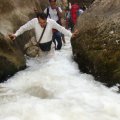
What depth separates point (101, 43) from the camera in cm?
784

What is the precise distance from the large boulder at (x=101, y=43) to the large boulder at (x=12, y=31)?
1.53m

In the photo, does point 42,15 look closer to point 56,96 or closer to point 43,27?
point 43,27

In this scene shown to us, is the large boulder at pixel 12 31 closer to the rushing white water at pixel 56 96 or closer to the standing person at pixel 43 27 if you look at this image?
the rushing white water at pixel 56 96

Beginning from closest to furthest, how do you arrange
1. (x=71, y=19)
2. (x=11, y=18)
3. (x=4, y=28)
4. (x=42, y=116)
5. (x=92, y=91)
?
(x=42, y=116)
(x=92, y=91)
(x=4, y=28)
(x=11, y=18)
(x=71, y=19)

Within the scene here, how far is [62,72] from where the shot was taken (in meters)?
8.61

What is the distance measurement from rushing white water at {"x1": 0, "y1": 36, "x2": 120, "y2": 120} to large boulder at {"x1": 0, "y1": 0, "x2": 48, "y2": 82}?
0.26m

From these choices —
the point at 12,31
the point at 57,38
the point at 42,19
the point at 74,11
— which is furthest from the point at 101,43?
the point at 74,11

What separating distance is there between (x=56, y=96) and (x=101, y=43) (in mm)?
1691

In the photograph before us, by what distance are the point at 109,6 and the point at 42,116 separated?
389 centimetres

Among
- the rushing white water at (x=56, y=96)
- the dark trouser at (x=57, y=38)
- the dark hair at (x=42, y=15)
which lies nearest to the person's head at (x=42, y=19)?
the dark hair at (x=42, y=15)

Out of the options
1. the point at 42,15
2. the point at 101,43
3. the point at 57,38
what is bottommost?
the point at 57,38

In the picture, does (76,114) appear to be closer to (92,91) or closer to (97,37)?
(92,91)

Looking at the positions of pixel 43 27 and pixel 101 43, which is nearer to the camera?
pixel 101 43

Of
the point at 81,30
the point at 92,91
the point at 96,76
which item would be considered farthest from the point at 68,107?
the point at 81,30
